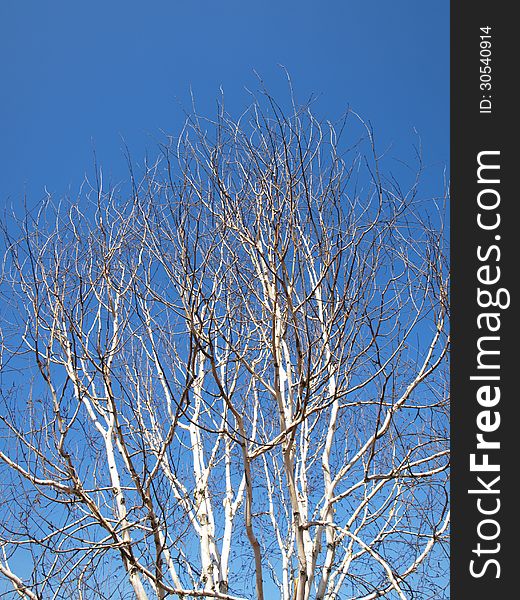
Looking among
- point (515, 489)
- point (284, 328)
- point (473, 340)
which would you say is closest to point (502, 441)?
point (515, 489)

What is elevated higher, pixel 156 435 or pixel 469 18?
pixel 469 18

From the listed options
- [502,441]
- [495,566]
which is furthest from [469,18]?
[495,566]

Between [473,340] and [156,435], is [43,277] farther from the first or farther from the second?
[473,340]

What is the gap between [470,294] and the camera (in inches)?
128

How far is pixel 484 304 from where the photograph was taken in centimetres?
321

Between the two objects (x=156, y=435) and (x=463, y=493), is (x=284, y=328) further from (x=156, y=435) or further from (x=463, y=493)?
(x=156, y=435)

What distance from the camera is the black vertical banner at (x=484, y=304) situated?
119 inches

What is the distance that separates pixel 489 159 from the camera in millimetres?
3359

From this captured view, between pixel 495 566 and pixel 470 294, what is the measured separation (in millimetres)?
1291

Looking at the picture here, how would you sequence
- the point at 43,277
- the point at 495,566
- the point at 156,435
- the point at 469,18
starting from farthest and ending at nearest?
the point at 156,435, the point at 43,277, the point at 469,18, the point at 495,566

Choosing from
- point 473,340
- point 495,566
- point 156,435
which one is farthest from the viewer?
point 156,435

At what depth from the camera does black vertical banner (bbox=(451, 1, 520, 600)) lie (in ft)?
9.90

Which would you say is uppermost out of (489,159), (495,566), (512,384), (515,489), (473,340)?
Answer: (489,159)

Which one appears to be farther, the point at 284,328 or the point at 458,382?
the point at 284,328
